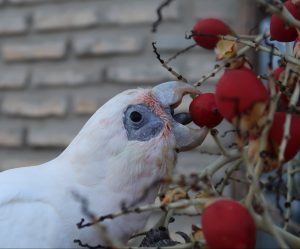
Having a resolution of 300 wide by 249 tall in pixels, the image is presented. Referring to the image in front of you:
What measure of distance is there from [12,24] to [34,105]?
27 centimetres

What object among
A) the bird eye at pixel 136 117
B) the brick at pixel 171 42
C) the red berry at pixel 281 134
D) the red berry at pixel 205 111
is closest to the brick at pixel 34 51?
the brick at pixel 171 42

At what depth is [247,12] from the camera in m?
1.53

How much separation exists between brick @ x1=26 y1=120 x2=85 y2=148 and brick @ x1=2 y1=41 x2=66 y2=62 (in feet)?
0.65

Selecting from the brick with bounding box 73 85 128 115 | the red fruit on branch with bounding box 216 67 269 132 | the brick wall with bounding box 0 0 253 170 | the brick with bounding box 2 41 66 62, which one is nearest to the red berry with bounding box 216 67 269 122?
the red fruit on branch with bounding box 216 67 269 132

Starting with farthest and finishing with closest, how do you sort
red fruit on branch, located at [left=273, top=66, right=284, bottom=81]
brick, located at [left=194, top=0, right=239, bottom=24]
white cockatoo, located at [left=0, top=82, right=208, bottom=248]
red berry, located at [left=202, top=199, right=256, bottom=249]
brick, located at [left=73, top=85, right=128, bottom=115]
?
1. brick, located at [left=73, top=85, right=128, bottom=115]
2. brick, located at [left=194, top=0, right=239, bottom=24]
3. white cockatoo, located at [left=0, top=82, right=208, bottom=248]
4. red fruit on branch, located at [left=273, top=66, right=284, bottom=81]
5. red berry, located at [left=202, top=199, right=256, bottom=249]

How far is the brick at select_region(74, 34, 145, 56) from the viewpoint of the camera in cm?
167

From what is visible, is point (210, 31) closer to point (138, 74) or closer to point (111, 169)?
point (111, 169)

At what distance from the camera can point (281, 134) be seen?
39cm

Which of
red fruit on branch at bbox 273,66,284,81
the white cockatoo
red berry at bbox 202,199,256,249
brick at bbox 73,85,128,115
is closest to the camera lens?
red berry at bbox 202,199,256,249

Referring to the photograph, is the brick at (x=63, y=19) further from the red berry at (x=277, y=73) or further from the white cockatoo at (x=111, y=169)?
the red berry at (x=277, y=73)

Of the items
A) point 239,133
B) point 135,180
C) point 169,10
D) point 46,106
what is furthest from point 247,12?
point 239,133

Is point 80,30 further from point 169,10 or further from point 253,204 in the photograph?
point 253,204

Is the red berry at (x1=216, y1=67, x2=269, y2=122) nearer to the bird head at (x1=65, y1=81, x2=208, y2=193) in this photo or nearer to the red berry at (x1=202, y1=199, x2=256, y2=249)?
the red berry at (x1=202, y1=199, x2=256, y2=249)

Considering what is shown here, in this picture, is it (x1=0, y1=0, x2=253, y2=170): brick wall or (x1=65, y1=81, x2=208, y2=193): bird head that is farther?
(x1=0, y1=0, x2=253, y2=170): brick wall
